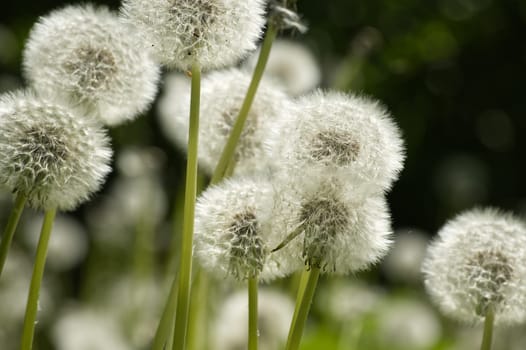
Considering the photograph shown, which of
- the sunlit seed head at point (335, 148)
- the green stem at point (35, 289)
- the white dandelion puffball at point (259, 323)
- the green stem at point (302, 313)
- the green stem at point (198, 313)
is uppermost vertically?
the sunlit seed head at point (335, 148)

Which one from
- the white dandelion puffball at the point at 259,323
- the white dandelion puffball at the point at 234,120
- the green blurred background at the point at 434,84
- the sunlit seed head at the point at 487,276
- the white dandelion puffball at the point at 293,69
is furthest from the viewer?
the green blurred background at the point at 434,84

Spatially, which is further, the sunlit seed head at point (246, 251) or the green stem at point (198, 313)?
the green stem at point (198, 313)

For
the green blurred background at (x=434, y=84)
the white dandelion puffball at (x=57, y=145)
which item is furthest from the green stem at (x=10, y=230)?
the green blurred background at (x=434, y=84)

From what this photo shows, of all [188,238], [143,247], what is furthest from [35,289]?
[143,247]

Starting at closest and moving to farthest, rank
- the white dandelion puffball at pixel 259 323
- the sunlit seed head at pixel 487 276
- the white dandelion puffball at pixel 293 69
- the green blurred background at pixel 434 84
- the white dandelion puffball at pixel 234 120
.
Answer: the sunlit seed head at pixel 487 276, the white dandelion puffball at pixel 234 120, the white dandelion puffball at pixel 259 323, the white dandelion puffball at pixel 293 69, the green blurred background at pixel 434 84

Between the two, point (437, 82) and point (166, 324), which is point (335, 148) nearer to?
point (166, 324)

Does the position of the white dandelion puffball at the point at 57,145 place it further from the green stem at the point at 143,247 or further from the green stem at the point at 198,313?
the green stem at the point at 143,247

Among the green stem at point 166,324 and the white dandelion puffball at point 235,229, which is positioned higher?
the white dandelion puffball at point 235,229

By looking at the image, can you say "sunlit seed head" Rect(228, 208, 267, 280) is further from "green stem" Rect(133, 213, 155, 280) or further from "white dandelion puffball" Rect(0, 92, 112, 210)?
"green stem" Rect(133, 213, 155, 280)
